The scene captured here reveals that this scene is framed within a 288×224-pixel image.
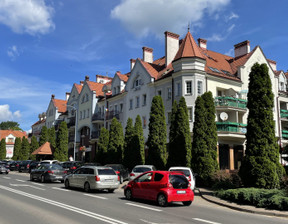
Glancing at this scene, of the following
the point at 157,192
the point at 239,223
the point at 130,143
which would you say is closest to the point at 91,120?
the point at 130,143

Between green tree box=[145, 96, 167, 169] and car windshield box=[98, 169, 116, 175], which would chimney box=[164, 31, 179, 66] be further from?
car windshield box=[98, 169, 116, 175]

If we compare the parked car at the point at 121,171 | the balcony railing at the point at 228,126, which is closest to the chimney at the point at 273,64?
the balcony railing at the point at 228,126

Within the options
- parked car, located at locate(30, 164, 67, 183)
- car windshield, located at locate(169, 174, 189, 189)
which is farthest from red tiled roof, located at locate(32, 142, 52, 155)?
car windshield, located at locate(169, 174, 189, 189)

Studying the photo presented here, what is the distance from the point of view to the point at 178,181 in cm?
1323

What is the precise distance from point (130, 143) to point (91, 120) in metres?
18.6

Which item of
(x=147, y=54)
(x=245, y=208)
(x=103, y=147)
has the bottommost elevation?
(x=245, y=208)

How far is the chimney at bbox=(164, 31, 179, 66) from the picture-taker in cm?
3859

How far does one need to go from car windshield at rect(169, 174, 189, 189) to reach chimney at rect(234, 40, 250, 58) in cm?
3193

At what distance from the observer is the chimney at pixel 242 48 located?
40.9 metres

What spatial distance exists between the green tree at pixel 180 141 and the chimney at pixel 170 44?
13.1 meters

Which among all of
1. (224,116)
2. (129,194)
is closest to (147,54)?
(224,116)

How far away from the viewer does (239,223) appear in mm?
9883

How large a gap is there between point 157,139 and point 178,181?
51.8ft

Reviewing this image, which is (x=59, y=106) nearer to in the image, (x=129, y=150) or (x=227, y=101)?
(x=129, y=150)
